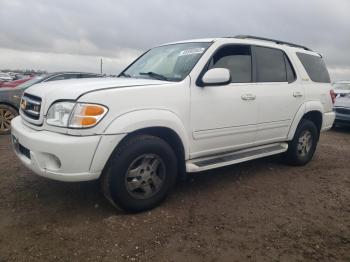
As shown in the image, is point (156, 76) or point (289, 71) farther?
point (289, 71)

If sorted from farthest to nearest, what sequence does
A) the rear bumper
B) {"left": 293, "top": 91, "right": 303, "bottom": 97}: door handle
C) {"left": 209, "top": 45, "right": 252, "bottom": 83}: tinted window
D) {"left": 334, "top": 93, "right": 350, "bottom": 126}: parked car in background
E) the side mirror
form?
{"left": 334, "top": 93, "right": 350, "bottom": 126}: parked car in background → the rear bumper → {"left": 293, "top": 91, "right": 303, "bottom": 97}: door handle → {"left": 209, "top": 45, "right": 252, "bottom": 83}: tinted window → the side mirror

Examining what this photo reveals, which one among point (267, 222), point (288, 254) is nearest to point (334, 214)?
point (267, 222)

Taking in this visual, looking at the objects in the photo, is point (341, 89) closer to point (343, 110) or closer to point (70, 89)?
point (343, 110)

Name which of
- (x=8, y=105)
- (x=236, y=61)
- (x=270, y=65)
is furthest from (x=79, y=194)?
(x=8, y=105)

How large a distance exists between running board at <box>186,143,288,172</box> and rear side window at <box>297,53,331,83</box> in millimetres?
1297

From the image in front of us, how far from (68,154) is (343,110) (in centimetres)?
880

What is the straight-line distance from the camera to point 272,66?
4.49 metres

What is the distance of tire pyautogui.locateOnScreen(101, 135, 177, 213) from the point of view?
9.64ft

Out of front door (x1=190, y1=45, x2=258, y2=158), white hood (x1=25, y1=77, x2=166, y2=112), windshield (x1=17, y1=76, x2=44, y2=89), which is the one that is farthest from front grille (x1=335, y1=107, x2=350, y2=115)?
windshield (x1=17, y1=76, x2=44, y2=89)

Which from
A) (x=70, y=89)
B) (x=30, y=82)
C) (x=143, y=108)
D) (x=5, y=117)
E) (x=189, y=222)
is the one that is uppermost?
(x=70, y=89)

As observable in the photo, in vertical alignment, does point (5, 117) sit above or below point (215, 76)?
below

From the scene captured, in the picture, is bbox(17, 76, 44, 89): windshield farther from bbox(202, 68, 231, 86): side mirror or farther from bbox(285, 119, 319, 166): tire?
bbox(285, 119, 319, 166): tire

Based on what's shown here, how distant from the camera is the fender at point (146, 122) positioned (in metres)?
2.83

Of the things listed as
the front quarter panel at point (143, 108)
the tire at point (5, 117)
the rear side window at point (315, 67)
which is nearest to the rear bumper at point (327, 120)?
the rear side window at point (315, 67)
